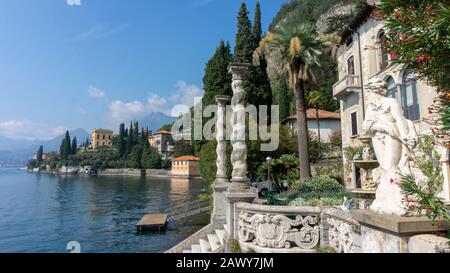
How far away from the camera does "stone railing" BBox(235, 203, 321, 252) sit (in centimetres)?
581

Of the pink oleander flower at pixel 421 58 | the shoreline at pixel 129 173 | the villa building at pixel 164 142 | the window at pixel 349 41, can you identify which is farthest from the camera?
the villa building at pixel 164 142

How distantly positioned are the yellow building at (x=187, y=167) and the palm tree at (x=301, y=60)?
227 ft

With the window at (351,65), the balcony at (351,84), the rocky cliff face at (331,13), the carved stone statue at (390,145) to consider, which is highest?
the rocky cliff face at (331,13)

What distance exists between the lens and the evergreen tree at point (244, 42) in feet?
120

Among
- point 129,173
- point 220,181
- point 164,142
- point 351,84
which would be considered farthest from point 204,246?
point 164,142

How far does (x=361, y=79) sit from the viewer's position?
78.6 feet

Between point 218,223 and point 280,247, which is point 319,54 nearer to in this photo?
point 218,223

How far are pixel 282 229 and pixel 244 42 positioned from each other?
33.9 meters

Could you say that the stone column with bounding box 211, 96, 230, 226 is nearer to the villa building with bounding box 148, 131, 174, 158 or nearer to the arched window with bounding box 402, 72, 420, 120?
the arched window with bounding box 402, 72, 420, 120

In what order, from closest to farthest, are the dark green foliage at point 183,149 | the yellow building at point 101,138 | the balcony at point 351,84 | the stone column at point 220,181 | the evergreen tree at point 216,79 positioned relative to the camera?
the stone column at point 220,181 < the balcony at point 351,84 < the evergreen tree at point 216,79 < the dark green foliage at point 183,149 < the yellow building at point 101,138

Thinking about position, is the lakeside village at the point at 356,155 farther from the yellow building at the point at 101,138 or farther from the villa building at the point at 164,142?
the yellow building at the point at 101,138

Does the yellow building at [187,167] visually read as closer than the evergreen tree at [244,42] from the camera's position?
No

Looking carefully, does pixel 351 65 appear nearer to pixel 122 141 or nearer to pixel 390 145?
pixel 390 145

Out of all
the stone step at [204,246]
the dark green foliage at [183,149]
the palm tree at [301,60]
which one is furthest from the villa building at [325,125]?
the dark green foliage at [183,149]
